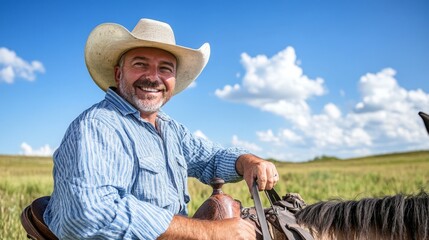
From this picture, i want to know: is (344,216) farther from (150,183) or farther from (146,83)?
(146,83)

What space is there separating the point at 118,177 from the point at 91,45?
4.64 ft

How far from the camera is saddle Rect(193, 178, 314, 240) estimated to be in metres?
2.86

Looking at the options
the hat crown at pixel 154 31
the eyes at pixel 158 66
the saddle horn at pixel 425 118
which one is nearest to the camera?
the saddle horn at pixel 425 118

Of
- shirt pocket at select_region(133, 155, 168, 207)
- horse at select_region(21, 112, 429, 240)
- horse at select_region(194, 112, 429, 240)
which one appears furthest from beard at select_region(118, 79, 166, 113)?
horse at select_region(194, 112, 429, 240)

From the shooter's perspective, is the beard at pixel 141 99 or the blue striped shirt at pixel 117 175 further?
the beard at pixel 141 99

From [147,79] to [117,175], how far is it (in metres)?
0.81

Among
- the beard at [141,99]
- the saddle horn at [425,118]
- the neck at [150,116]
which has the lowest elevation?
the saddle horn at [425,118]

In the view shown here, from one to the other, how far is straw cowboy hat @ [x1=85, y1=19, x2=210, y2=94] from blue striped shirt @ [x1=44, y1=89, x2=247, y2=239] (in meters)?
0.40

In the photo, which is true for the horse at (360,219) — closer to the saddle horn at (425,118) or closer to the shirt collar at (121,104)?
the saddle horn at (425,118)

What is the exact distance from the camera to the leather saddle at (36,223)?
3.38 meters

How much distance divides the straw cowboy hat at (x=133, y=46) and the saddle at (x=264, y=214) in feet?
3.66

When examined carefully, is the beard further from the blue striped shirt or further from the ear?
the ear

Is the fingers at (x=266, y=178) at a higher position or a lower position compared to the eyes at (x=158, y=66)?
lower

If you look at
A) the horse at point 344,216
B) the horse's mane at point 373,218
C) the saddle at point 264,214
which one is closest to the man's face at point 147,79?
the saddle at point 264,214
